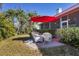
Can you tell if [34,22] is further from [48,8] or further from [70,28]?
[70,28]

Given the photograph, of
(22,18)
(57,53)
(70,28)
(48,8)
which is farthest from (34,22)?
(57,53)

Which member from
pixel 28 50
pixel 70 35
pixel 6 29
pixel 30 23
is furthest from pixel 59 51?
pixel 6 29

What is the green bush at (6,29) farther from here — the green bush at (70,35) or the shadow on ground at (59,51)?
the green bush at (70,35)

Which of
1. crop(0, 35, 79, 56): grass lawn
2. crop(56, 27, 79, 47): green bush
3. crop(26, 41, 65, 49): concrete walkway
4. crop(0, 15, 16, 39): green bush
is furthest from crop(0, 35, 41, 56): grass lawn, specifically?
crop(56, 27, 79, 47): green bush

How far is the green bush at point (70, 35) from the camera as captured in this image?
1326 cm

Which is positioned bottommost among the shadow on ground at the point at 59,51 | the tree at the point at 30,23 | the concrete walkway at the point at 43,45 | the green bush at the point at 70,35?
the shadow on ground at the point at 59,51

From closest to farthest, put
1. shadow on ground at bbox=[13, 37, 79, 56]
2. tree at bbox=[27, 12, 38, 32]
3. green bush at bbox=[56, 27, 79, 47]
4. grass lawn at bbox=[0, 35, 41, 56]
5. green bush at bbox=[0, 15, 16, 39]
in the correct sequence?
shadow on ground at bbox=[13, 37, 79, 56] < grass lawn at bbox=[0, 35, 41, 56] < green bush at bbox=[56, 27, 79, 47] < green bush at bbox=[0, 15, 16, 39] < tree at bbox=[27, 12, 38, 32]

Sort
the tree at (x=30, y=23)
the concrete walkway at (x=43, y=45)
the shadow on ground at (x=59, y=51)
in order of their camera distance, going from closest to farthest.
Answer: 1. the shadow on ground at (x=59, y=51)
2. the concrete walkway at (x=43, y=45)
3. the tree at (x=30, y=23)

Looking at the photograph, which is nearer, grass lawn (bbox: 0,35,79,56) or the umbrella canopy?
grass lawn (bbox: 0,35,79,56)

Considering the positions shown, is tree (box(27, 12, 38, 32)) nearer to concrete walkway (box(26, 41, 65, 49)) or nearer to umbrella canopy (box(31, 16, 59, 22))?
umbrella canopy (box(31, 16, 59, 22))

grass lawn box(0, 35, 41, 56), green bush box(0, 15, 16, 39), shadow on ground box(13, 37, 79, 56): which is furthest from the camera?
green bush box(0, 15, 16, 39)

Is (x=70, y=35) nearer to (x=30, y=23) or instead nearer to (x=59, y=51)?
(x=59, y=51)

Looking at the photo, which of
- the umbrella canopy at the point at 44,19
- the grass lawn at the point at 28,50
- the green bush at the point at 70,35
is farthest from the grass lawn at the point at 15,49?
the green bush at the point at 70,35

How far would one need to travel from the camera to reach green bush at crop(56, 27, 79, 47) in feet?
43.5
